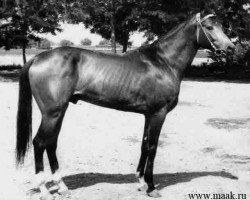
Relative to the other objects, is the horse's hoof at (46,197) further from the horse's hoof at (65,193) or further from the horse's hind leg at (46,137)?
the horse's hoof at (65,193)

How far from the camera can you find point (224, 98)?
15.9 m

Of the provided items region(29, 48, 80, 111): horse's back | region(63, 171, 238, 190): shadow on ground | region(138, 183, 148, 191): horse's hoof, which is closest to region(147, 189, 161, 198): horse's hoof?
region(138, 183, 148, 191): horse's hoof

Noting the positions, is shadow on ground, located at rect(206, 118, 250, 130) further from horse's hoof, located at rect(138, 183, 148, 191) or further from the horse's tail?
the horse's tail

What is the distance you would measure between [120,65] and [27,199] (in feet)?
6.70

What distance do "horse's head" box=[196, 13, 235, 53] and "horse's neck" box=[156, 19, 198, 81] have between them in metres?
0.12

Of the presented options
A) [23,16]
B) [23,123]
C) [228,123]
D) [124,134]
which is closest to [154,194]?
[23,123]

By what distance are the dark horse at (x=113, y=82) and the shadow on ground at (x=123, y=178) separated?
41 centimetres

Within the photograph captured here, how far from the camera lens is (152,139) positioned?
17.3 ft

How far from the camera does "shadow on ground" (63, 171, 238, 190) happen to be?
227 inches

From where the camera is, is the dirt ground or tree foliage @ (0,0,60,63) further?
tree foliage @ (0,0,60,63)

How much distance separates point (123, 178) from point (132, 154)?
4.65 feet

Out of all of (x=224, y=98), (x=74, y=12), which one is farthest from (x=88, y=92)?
(x=74, y=12)

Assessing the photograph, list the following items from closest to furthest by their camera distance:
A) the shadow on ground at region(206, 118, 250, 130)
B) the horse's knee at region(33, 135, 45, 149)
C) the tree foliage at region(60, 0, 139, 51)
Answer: the horse's knee at region(33, 135, 45, 149) → the shadow on ground at region(206, 118, 250, 130) → the tree foliage at region(60, 0, 139, 51)

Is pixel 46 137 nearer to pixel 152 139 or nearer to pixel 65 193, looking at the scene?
pixel 65 193
